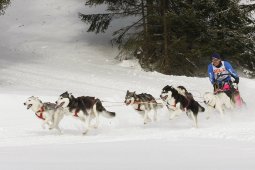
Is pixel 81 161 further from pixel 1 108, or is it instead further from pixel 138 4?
pixel 138 4

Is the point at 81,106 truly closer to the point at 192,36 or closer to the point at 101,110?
the point at 101,110

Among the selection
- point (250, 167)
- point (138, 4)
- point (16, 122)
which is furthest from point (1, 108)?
point (138, 4)

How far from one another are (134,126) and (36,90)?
5.41 m

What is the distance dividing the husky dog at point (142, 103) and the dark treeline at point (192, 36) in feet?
29.4

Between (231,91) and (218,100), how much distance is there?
0.58 m

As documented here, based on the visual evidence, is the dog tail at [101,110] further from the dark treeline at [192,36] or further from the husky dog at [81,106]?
the dark treeline at [192,36]

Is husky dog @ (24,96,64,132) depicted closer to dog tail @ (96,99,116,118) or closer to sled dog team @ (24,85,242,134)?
sled dog team @ (24,85,242,134)

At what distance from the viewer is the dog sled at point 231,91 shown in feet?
36.0

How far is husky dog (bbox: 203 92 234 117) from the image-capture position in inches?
418

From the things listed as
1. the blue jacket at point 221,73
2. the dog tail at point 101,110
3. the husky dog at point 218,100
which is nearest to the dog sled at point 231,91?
the blue jacket at point 221,73

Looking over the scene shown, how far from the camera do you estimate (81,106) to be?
10086 millimetres

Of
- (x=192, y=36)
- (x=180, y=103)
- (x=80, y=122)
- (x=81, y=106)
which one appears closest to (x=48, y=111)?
(x=81, y=106)

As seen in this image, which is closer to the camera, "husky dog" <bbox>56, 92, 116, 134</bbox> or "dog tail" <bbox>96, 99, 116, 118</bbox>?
"husky dog" <bbox>56, 92, 116, 134</bbox>

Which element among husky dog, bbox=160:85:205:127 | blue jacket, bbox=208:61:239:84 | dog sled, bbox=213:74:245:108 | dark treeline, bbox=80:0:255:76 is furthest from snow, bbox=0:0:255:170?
dark treeline, bbox=80:0:255:76
